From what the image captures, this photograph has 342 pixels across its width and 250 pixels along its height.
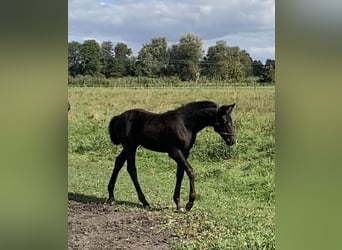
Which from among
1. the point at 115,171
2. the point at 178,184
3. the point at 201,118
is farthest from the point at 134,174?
the point at 201,118

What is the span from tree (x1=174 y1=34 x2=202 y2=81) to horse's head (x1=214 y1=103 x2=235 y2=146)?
262mm

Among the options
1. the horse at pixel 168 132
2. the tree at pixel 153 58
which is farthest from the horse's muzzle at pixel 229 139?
the tree at pixel 153 58

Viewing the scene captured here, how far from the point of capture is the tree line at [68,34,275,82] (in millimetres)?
2953

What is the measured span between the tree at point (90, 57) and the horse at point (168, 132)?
0.31 metres

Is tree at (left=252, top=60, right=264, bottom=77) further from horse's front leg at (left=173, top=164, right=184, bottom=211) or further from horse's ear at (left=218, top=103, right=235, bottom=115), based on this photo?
horse's front leg at (left=173, top=164, right=184, bottom=211)

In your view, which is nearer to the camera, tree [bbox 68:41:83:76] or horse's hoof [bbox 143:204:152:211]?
tree [bbox 68:41:83:76]

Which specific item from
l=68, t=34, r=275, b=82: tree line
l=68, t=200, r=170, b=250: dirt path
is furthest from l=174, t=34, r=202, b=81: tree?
l=68, t=200, r=170, b=250: dirt path

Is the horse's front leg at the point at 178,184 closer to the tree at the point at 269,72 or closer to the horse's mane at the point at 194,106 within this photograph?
the horse's mane at the point at 194,106

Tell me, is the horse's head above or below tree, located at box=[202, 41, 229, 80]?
below

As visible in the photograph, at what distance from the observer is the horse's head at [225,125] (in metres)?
3.04
